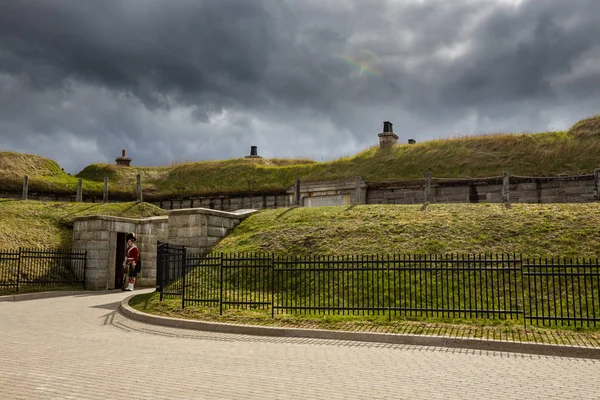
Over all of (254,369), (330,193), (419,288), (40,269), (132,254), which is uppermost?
(330,193)

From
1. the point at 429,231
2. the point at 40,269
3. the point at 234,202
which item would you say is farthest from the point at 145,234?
the point at 234,202

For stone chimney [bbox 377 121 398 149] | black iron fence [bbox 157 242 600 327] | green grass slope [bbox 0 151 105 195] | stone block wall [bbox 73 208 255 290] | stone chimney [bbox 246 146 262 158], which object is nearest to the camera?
black iron fence [bbox 157 242 600 327]

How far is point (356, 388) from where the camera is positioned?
625 cm

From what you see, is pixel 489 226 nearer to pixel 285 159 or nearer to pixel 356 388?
pixel 356 388

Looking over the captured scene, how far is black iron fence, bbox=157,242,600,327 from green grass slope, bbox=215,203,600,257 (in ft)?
3.52

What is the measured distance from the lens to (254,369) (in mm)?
7277

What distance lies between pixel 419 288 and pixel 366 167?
19.0 meters

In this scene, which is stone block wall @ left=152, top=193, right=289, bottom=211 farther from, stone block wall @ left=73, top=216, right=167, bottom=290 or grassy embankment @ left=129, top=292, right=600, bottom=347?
grassy embankment @ left=129, top=292, right=600, bottom=347

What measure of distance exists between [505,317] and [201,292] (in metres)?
7.43

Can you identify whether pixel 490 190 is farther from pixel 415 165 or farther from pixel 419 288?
pixel 419 288

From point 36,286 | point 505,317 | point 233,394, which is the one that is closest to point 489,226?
point 505,317

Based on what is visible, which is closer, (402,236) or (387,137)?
(402,236)

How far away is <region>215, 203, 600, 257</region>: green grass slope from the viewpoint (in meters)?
14.6

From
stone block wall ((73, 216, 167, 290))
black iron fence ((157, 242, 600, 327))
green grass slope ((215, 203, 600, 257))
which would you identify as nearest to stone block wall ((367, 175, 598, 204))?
green grass slope ((215, 203, 600, 257))
